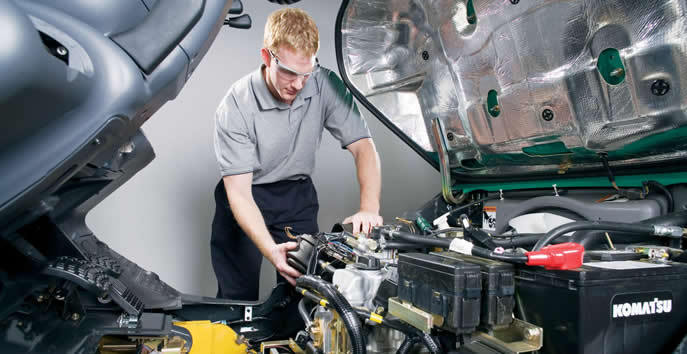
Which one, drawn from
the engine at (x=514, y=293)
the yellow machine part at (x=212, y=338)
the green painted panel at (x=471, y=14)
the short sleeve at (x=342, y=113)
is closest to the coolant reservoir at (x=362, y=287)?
the engine at (x=514, y=293)

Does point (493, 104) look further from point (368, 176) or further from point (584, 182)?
point (368, 176)

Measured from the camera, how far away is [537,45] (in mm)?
1423

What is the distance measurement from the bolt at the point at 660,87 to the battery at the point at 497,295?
797 mm

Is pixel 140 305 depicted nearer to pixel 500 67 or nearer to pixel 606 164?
pixel 500 67

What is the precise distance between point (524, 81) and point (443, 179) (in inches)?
25.2

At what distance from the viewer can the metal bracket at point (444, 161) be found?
6.48 ft

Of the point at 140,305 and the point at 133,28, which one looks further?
the point at 140,305

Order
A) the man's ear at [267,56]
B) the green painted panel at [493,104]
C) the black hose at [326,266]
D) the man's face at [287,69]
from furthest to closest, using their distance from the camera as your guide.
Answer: the man's ear at [267,56] → the man's face at [287,69] → the green painted panel at [493,104] → the black hose at [326,266]

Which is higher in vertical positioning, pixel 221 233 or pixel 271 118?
pixel 271 118

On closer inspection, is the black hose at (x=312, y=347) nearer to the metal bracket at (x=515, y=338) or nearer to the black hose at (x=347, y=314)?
the black hose at (x=347, y=314)

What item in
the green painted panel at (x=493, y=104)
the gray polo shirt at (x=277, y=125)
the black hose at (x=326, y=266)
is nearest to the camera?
the black hose at (x=326, y=266)

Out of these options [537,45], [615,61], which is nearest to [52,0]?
[537,45]

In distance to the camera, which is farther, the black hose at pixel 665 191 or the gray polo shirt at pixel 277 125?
the gray polo shirt at pixel 277 125

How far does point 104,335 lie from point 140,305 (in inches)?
6.3
